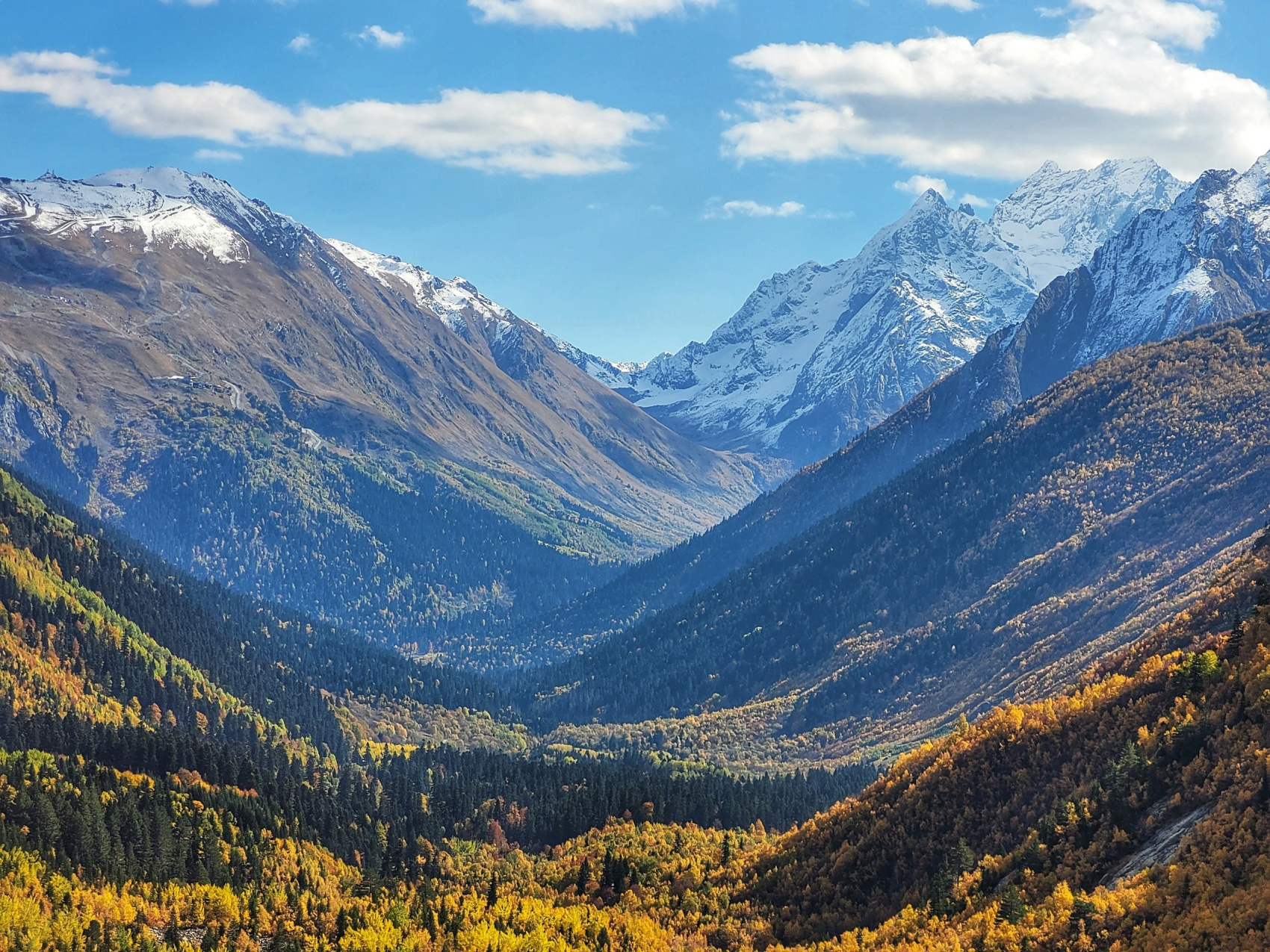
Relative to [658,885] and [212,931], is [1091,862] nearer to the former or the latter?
[658,885]

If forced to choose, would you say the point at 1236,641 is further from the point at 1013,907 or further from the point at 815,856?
the point at 815,856

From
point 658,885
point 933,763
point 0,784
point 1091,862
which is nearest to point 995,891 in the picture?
point 1091,862

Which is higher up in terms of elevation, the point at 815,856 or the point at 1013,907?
the point at 1013,907

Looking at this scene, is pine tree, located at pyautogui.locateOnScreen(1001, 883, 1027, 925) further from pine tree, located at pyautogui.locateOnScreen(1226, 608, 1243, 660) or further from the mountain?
pine tree, located at pyautogui.locateOnScreen(1226, 608, 1243, 660)

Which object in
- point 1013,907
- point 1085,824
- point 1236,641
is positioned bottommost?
point 1013,907

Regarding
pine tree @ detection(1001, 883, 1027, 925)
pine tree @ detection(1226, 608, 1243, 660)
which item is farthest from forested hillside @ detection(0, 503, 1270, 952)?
pine tree @ detection(1226, 608, 1243, 660)

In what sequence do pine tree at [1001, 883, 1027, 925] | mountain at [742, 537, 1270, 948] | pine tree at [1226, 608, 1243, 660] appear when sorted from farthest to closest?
pine tree at [1226, 608, 1243, 660]
pine tree at [1001, 883, 1027, 925]
mountain at [742, 537, 1270, 948]

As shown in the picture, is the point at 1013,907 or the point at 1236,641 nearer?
the point at 1013,907

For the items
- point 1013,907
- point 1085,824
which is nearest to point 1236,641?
point 1085,824

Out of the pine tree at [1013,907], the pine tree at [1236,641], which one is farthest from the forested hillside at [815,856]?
the pine tree at [1236,641]

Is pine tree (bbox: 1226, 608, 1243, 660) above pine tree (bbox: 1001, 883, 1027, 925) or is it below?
above

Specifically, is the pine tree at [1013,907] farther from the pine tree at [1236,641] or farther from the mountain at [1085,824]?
the pine tree at [1236,641]

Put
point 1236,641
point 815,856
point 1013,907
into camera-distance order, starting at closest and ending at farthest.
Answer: point 1013,907 → point 1236,641 → point 815,856

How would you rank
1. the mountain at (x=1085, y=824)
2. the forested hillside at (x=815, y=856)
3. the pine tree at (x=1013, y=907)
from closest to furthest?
the mountain at (x=1085, y=824) → the forested hillside at (x=815, y=856) → the pine tree at (x=1013, y=907)
